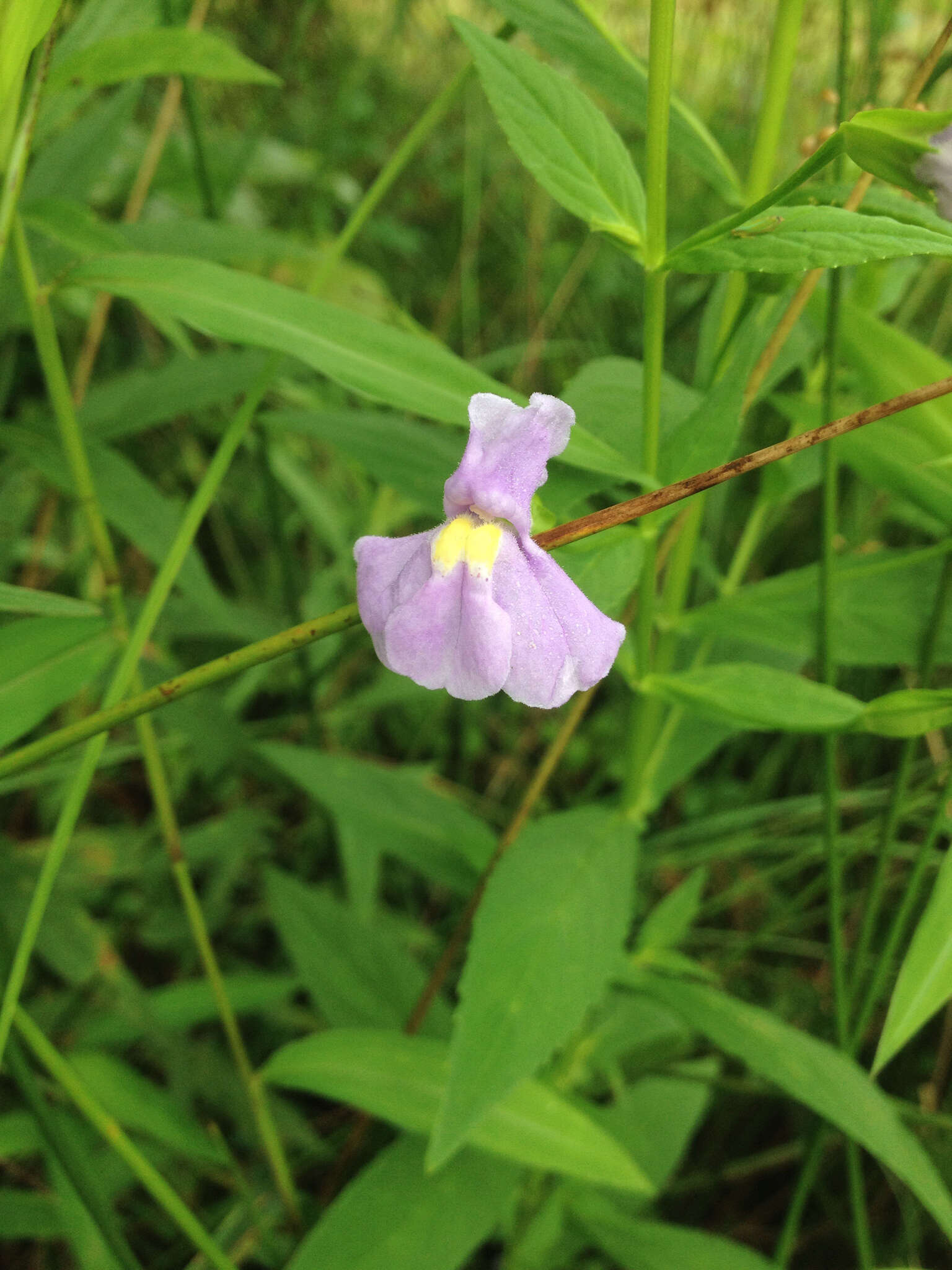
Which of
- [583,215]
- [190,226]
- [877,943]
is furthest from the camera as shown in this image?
[877,943]

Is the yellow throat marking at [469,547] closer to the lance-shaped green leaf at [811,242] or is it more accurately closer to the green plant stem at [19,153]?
the lance-shaped green leaf at [811,242]

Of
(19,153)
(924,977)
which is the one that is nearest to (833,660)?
(924,977)

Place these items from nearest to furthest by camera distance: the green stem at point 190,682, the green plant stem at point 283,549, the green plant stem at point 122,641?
the green stem at point 190,682 < the green plant stem at point 122,641 < the green plant stem at point 283,549

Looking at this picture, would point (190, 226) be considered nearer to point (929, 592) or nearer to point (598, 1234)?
point (929, 592)

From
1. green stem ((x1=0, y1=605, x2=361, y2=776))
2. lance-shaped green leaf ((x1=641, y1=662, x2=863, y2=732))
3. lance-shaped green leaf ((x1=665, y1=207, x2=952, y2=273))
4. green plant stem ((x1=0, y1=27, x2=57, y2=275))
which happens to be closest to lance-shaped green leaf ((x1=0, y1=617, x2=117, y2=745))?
green stem ((x1=0, y1=605, x2=361, y2=776))

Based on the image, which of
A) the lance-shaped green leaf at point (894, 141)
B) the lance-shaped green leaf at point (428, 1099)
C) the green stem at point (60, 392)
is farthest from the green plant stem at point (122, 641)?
the lance-shaped green leaf at point (894, 141)

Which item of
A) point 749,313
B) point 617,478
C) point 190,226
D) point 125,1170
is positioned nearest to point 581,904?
point 617,478
